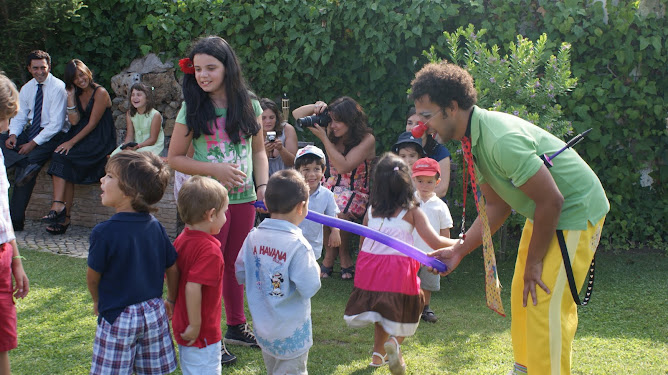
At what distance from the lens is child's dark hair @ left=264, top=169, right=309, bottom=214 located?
331cm

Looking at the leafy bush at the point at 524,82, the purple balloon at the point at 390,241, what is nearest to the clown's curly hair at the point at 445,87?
the purple balloon at the point at 390,241

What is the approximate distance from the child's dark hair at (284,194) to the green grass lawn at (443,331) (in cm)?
120

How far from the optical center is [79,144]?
305 inches

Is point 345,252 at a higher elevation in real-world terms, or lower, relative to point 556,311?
lower

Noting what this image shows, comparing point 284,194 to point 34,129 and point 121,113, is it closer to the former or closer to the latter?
point 34,129

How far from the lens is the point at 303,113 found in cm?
666

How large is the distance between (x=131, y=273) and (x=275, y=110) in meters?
4.00

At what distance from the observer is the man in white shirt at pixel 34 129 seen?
24.8ft

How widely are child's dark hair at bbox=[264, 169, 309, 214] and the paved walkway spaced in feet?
13.3

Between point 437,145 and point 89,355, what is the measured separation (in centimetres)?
340

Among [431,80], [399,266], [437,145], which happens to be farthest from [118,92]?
[431,80]

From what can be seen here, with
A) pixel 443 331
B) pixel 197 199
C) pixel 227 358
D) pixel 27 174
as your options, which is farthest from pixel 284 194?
pixel 27 174

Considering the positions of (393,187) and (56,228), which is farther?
(56,228)

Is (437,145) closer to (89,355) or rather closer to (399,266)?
(399,266)
